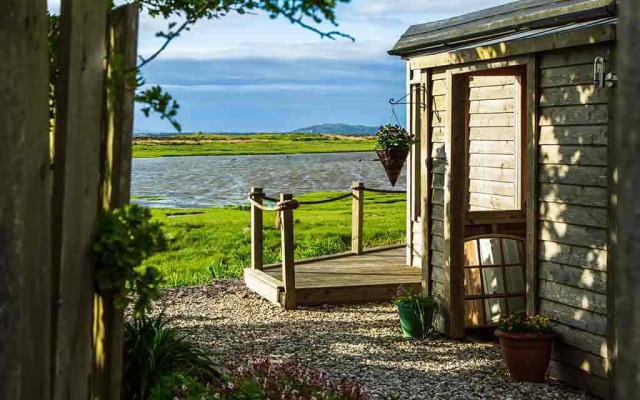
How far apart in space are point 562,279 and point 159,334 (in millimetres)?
3280

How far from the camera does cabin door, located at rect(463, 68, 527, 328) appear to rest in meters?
9.59

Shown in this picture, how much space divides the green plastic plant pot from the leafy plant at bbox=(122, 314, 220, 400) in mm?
2836

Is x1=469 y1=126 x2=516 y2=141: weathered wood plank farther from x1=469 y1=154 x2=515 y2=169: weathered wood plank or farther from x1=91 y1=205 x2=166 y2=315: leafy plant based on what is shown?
x1=91 y1=205 x2=166 y2=315: leafy plant

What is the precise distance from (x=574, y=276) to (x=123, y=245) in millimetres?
4783

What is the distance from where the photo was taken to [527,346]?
25.1ft

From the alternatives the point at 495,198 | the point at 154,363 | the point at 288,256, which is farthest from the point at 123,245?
the point at 495,198

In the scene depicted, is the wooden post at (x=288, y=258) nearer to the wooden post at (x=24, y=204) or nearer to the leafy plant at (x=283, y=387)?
the leafy plant at (x=283, y=387)

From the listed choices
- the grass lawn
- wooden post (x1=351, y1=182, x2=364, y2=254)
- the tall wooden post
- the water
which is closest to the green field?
the water

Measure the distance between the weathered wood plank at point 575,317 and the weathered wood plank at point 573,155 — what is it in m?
1.17

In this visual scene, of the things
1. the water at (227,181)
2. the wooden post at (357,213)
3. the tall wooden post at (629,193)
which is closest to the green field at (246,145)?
the water at (227,181)

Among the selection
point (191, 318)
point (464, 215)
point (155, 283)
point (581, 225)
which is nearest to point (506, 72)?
point (464, 215)

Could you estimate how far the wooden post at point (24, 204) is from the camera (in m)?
3.52

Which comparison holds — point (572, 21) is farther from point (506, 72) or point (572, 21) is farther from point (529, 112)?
point (506, 72)

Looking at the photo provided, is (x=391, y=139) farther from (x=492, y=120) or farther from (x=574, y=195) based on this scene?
(x=574, y=195)
